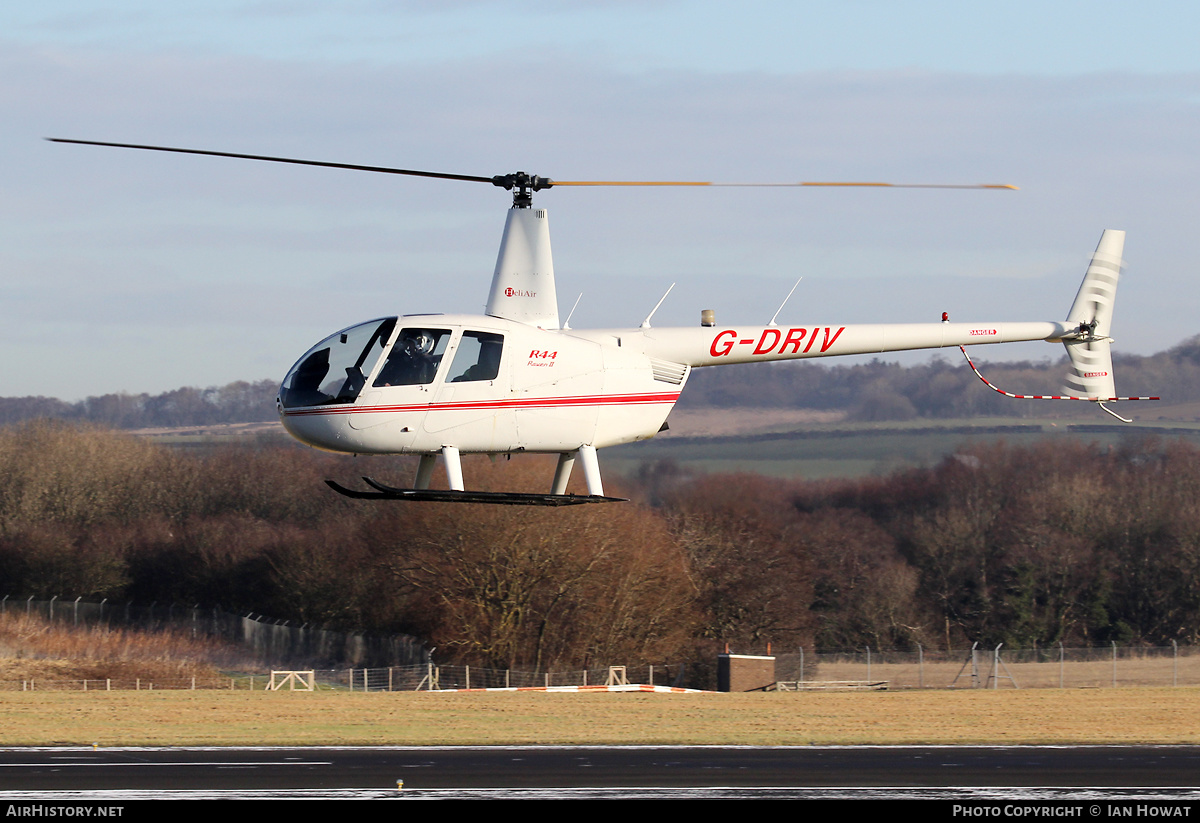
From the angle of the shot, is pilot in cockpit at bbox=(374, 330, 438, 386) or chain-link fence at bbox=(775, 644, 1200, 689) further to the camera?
chain-link fence at bbox=(775, 644, 1200, 689)

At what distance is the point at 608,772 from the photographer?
23.3 metres

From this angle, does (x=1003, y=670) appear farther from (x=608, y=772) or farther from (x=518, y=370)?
(x=518, y=370)

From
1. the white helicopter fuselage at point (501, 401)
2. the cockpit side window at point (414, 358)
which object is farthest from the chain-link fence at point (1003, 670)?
the cockpit side window at point (414, 358)

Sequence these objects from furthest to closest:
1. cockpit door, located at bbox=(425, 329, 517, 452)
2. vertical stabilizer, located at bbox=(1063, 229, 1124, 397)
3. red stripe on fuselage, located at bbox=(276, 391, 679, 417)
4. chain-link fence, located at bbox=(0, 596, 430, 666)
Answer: chain-link fence, located at bbox=(0, 596, 430, 666) < vertical stabilizer, located at bbox=(1063, 229, 1124, 397) < cockpit door, located at bbox=(425, 329, 517, 452) < red stripe on fuselage, located at bbox=(276, 391, 679, 417)

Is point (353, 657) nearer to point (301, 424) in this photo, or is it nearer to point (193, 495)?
point (193, 495)

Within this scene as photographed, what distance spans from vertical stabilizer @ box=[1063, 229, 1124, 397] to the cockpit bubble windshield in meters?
11.4

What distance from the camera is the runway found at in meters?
20.9

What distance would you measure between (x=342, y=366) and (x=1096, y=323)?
41.0 feet

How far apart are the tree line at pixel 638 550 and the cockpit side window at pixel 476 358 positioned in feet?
114

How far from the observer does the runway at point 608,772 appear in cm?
2086

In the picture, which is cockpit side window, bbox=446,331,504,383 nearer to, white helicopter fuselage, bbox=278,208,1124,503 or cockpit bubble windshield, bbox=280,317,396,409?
white helicopter fuselage, bbox=278,208,1124,503

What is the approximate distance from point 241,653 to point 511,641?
38.1ft

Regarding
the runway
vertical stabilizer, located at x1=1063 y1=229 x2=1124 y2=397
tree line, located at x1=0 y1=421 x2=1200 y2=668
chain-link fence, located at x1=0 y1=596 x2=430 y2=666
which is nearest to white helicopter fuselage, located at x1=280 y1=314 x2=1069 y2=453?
vertical stabilizer, located at x1=1063 y1=229 x2=1124 y2=397

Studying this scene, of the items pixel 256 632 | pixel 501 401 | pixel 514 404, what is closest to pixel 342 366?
pixel 501 401
